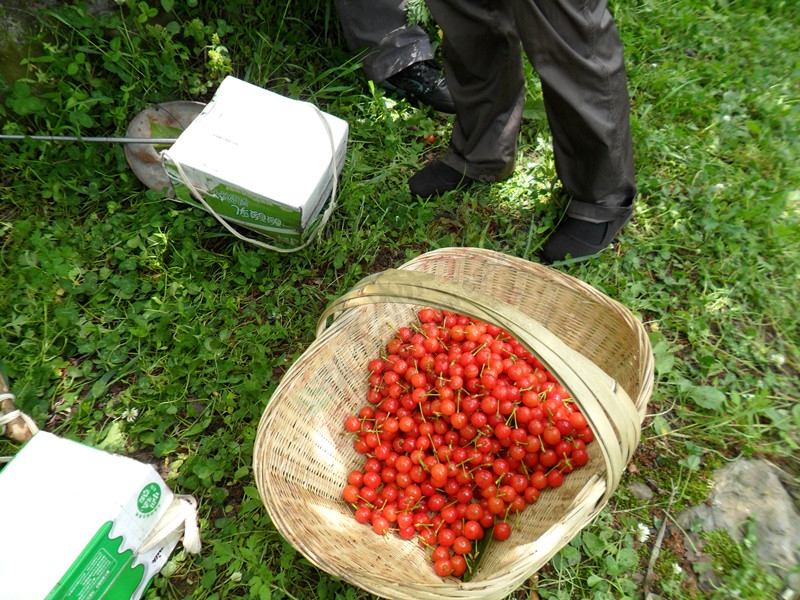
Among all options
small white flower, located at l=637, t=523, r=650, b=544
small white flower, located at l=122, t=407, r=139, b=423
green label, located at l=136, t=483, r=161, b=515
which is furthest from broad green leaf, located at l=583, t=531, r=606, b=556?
small white flower, located at l=122, t=407, r=139, b=423

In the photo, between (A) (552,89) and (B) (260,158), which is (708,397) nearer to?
(A) (552,89)

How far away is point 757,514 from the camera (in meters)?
1.69

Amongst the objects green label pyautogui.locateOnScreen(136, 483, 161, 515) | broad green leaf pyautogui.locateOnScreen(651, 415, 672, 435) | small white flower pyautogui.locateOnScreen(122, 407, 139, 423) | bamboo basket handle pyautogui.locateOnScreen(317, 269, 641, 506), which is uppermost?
bamboo basket handle pyautogui.locateOnScreen(317, 269, 641, 506)

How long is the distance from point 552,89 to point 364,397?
113 centimetres

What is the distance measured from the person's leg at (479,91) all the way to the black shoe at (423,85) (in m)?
0.38

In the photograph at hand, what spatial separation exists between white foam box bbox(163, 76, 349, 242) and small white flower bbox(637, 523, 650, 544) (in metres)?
1.50

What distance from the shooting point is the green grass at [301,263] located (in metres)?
1.69

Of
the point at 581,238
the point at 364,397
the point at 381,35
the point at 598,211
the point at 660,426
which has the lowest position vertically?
the point at 660,426

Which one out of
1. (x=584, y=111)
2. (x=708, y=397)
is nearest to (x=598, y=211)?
(x=584, y=111)

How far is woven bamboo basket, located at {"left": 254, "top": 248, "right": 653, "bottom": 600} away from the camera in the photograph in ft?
3.87

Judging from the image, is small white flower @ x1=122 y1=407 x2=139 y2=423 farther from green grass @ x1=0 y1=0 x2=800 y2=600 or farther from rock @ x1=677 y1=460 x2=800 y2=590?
rock @ x1=677 y1=460 x2=800 y2=590

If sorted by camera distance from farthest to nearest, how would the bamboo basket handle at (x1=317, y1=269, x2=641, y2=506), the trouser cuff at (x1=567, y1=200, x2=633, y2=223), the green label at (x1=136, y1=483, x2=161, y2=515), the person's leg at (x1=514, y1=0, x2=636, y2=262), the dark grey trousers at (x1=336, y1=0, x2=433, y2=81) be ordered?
1. the dark grey trousers at (x1=336, y1=0, x2=433, y2=81)
2. the trouser cuff at (x1=567, y1=200, x2=633, y2=223)
3. the person's leg at (x1=514, y1=0, x2=636, y2=262)
4. the green label at (x1=136, y1=483, x2=161, y2=515)
5. the bamboo basket handle at (x1=317, y1=269, x2=641, y2=506)

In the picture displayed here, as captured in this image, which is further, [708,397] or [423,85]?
[423,85]

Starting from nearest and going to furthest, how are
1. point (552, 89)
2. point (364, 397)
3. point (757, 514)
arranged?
point (552, 89), point (757, 514), point (364, 397)
